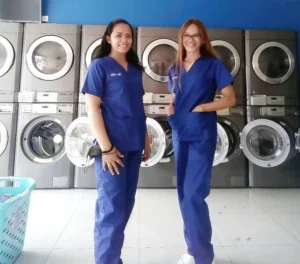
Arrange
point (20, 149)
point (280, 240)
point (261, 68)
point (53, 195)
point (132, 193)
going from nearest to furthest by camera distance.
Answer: point (132, 193)
point (280, 240)
point (53, 195)
point (20, 149)
point (261, 68)

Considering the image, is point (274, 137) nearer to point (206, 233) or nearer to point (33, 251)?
point (206, 233)

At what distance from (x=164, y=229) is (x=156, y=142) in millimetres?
896

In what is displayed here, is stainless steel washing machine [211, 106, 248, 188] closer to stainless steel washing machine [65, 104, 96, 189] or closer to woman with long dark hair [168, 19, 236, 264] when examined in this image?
stainless steel washing machine [65, 104, 96, 189]

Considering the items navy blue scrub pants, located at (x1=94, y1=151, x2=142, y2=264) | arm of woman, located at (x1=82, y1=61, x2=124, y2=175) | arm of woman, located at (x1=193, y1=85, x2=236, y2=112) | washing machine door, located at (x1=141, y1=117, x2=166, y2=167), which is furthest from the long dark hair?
washing machine door, located at (x1=141, y1=117, x2=166, y2=167)

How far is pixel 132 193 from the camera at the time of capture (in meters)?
1.12

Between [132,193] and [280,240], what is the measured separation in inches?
40.2

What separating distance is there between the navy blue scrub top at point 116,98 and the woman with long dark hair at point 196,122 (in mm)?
271

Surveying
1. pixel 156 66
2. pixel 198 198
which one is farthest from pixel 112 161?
pixel 156 66

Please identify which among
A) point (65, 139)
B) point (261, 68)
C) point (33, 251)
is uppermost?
point (261, 68)

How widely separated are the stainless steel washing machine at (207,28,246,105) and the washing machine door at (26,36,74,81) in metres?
1.53

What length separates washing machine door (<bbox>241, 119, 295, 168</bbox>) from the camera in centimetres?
240

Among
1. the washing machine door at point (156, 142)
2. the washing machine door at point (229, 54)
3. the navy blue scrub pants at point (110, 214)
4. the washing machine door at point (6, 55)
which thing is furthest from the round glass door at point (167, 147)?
the washing machine door at point (6, 55)

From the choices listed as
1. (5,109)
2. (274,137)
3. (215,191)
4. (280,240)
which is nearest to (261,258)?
(280,240)

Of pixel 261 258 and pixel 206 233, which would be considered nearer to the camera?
pixel 206 233
